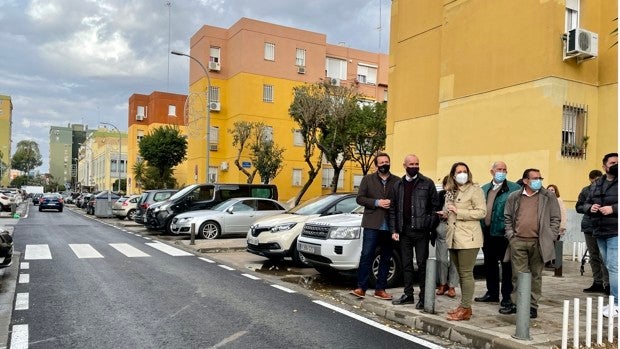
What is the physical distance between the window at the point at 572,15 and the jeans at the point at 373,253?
9466 mm

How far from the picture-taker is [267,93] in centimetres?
3712

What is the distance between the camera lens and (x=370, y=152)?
96.5ft

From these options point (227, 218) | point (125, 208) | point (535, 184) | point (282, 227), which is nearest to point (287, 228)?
point (282, 227)

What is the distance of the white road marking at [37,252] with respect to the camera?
11791 mm

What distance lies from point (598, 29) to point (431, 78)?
504 cm

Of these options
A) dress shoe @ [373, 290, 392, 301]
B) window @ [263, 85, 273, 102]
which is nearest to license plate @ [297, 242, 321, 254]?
dress shoe @ [373, 290, 392, 301]

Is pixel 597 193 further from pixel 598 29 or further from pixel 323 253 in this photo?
pixel 598 29

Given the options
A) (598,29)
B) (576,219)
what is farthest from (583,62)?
(576,219)

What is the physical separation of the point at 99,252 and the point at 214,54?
2773cm

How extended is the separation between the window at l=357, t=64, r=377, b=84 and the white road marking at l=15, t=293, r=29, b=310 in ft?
119

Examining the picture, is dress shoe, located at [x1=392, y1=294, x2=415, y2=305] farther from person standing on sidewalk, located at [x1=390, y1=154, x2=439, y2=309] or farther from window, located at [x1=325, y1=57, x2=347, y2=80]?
window, located at [x1=325, y1=57, x2=347, y2=80]

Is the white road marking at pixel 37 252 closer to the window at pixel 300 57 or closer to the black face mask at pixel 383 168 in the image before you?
the black face mask at pixel 383 168

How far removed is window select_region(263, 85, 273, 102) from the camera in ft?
121

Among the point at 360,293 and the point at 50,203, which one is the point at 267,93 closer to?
the point at 50,203
